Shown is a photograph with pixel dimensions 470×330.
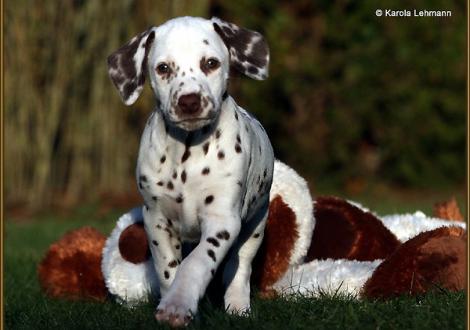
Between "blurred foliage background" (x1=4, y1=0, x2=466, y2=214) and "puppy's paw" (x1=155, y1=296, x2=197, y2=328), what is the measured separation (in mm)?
7941

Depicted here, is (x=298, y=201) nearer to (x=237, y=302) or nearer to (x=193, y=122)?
(x=237, y=302)

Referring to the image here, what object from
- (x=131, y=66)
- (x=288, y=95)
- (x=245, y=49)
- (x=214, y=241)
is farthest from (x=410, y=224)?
(x=288, y=95)

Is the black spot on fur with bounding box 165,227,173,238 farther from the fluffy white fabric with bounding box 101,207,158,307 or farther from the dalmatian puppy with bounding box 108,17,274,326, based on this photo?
the fluffy white fabric with bounding box 101,207,158,307

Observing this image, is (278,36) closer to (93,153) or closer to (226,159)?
(93,153)

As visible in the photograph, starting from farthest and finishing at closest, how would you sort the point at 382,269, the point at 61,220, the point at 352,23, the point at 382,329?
1. the point at 352,23
2. the point at 61,220
3. the point at 382,269
4. the point at 382,329

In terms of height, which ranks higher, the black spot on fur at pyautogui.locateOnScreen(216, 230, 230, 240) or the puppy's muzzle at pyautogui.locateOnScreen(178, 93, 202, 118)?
the puppy's muzzle at pyautogui.locateOnScreen(178, 93, 202, 118)

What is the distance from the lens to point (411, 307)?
182 inches

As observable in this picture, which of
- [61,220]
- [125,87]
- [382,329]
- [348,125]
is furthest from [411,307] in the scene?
[348,125]

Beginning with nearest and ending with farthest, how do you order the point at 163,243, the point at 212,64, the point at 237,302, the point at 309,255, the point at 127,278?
the point at 212,64 → the point at 163,243 → the point at 237,302 → the point at 127,278 → the point at 309,255

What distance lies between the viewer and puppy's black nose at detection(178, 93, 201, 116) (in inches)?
181

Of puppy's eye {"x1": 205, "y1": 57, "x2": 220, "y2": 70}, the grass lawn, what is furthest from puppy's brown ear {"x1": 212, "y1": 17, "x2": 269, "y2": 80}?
the grass lawn

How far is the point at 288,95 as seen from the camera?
1359cm

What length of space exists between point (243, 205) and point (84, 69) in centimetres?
765

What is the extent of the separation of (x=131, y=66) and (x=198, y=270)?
4.02 feet
